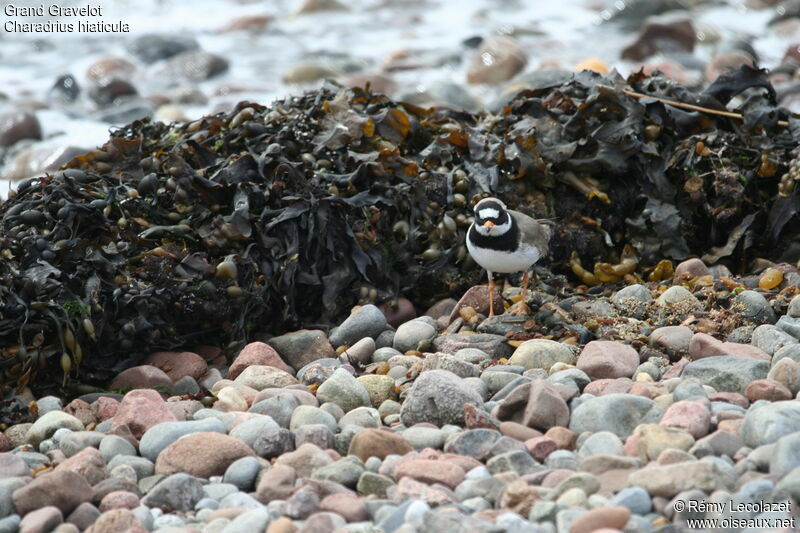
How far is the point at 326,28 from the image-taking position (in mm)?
17516

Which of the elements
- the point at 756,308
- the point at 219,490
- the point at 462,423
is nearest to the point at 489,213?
the point at 462,423

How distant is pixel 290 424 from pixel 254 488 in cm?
51

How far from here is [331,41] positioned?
1655cm

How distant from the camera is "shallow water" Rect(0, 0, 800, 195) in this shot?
13.3m

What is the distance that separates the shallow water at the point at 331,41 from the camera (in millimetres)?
13328

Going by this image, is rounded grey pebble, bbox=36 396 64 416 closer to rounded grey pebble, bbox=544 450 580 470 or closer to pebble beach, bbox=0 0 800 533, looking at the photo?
pebble beach, bbox=0 0 800 533

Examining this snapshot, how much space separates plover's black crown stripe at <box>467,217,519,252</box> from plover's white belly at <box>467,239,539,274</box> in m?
0.02

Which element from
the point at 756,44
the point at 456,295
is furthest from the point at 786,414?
the point at 756,44

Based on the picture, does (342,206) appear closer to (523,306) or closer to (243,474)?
(523,306)

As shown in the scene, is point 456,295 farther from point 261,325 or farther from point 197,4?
point 197,4

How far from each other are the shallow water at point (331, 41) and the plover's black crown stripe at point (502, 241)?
771 cm

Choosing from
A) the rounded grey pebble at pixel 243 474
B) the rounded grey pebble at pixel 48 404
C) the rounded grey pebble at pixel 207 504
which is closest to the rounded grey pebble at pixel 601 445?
the rounded grey pebble at pixel 243 474

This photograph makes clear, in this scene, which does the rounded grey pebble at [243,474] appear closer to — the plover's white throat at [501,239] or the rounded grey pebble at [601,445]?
the rounded grey pebble at [601,445]

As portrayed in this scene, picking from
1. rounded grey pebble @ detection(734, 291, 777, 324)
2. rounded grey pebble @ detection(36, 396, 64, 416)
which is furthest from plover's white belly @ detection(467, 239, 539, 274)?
rounded grey pebble @ detection(36, 396, 64, 416)
